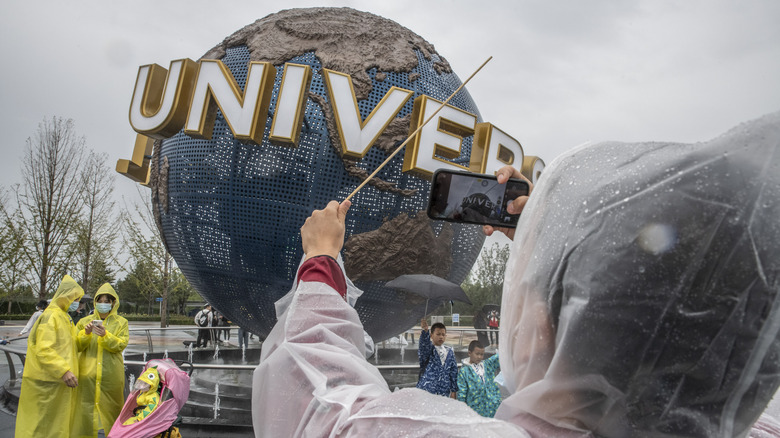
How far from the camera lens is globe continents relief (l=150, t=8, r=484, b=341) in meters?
4.15

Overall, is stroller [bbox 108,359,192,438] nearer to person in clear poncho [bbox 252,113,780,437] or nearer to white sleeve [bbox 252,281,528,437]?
white sleeve [bbox 252,281,528,437]

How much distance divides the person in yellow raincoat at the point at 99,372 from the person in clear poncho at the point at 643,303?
4452mm

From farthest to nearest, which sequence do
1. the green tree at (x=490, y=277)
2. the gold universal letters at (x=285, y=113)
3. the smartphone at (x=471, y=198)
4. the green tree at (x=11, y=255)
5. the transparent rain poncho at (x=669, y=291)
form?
1. the green tree at (x=490, y=277)
2. the green tree at (x=11, y=255)
3. the gold universal letters at (x=285, y=113)
4. the smartphone at (x=471, y=198)
5. the transparent rain poncho at (x=669, y=291)

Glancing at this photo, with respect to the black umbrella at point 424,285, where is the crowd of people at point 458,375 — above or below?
below

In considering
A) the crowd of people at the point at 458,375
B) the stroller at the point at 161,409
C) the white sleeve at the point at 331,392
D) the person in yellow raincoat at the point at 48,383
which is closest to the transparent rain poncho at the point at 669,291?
the white sleeve at the point at 331,392

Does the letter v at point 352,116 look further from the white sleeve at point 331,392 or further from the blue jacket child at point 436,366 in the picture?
the white sleeve at point 331,392

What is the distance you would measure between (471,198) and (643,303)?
2.53 ft

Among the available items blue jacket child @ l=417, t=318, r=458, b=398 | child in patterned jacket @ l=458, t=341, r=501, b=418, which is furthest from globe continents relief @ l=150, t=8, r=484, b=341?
child in patterned jacket @ l=458, t=341, r=501, b=418

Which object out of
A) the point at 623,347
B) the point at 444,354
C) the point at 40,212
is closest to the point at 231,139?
the point at 444,354

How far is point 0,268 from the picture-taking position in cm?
2117

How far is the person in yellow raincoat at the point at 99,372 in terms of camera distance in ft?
14.8

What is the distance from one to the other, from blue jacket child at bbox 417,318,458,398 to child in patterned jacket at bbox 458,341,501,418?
14 centimetres

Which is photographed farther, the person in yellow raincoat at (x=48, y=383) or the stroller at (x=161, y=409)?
the person in yellow raincoat at (x=48, y=383)

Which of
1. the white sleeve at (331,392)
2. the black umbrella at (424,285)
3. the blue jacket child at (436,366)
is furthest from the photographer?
the black umbrella at (424,285)
